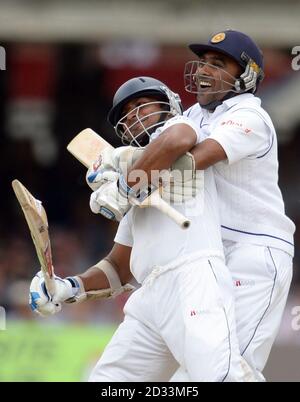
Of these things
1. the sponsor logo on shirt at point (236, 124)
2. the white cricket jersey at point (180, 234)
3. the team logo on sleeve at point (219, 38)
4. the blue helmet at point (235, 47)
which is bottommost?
the white cricket jersey at point (180, 234)

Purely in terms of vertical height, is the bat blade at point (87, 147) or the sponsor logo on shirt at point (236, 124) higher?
the sponsor logo on shirt at point (236, 124)

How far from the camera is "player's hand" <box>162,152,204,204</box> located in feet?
15.8

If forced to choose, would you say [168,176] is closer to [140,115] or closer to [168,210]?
[168,210]

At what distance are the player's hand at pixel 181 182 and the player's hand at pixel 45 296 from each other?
73 cm

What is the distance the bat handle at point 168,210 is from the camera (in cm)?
459

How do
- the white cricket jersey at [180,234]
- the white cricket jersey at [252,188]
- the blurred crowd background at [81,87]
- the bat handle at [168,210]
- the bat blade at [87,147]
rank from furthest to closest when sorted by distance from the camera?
1. the blurred crowd background at [81,87]
2. the bat blade at [87,147]
3. the white cricket jersey at [252,188]
4. the white cricket jersey at [180,234]
5. the bat handle at [168,210]

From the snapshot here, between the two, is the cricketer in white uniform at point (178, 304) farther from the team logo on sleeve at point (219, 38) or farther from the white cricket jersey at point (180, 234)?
the team logo on sleeve at point (219, 38)

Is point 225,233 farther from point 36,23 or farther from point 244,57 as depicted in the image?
point 36,23

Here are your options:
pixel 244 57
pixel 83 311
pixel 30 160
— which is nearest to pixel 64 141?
pixel 30 160

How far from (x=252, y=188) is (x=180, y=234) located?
416 millimetres

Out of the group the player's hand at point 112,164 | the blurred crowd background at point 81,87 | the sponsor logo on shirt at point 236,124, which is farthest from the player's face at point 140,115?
the blurred crowd background at point 81,87

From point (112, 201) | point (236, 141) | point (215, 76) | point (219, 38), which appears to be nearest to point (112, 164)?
point (112, 201)

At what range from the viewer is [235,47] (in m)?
5.19

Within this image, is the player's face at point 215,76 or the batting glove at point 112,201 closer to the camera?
the batting glove at point 112,201
